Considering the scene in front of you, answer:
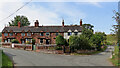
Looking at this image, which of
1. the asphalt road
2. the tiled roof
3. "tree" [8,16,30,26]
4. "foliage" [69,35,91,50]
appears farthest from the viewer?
"tree" [8,16,30,26]

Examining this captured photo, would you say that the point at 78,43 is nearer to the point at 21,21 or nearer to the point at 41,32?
the point at 41,32

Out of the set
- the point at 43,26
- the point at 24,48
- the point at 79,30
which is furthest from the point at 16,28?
the point at 79,30

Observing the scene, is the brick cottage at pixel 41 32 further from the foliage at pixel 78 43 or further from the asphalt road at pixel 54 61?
the asphalt road at pixel 54 61

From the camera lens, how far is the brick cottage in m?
44.5

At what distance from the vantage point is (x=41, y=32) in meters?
45.3

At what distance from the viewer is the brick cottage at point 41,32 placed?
4453 centimetres

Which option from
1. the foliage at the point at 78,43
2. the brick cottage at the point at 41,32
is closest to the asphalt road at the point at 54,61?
the foliage at the point at 78,43

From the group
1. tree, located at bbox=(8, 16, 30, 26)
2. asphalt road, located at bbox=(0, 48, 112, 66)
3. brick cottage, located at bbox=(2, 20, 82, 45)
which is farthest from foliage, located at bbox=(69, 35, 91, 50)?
tree, located at bbox=(8, 16, 30, 26)

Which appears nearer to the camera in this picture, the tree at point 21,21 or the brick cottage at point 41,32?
the brick cottage at point 41,32

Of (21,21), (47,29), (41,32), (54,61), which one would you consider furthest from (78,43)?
(21,21)

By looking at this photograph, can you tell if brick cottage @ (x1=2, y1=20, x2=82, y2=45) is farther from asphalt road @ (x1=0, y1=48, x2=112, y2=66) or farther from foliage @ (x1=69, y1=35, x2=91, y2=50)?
asphalt road @ (x1=0, y1=48, x2=112, y2=66)

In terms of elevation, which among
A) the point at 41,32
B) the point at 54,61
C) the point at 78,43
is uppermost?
the point at 41,32

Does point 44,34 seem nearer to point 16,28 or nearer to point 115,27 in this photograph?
point 16,28

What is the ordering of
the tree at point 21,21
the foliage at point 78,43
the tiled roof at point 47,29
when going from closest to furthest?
the foliage at point 78,43 < the tiled roof at point 47,29 < the tree at point 21,21
